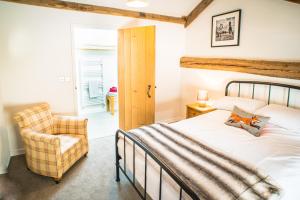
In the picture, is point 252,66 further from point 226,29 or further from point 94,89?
point 94,89

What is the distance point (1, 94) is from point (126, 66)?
6.85 feet

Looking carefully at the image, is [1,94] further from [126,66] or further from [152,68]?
[152,68]

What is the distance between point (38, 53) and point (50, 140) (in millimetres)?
1608

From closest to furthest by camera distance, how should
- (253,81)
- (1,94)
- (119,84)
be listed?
(1,94) < (253,81) < (119,84)

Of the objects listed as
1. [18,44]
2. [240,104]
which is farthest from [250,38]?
[18,44]

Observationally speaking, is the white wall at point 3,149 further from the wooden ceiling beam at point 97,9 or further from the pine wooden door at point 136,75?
the pine wooden door at point 136,75

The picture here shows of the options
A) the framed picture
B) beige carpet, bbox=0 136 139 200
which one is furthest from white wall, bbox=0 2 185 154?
the framed picture

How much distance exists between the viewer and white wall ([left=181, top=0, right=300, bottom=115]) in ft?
9.16

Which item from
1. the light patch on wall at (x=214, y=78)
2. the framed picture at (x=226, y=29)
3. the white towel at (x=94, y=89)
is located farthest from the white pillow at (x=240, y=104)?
the white towel at (x=94, y=89)

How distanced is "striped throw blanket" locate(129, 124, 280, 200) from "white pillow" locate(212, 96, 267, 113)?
129 centimetres

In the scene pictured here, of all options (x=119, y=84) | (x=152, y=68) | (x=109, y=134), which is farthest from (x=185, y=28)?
(x=109, y=134)

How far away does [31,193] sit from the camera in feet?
7.78

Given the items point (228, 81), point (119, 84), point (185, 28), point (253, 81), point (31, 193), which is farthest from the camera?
point (185, 28)

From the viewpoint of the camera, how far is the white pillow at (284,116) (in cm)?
239
